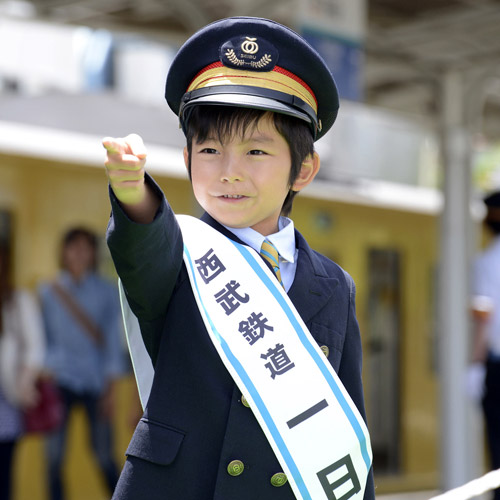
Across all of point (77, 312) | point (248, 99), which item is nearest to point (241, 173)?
point (248, 99)

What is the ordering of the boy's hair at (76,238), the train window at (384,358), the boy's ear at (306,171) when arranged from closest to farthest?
1. the boy's ear at (306,171)
2. the boy's hair at (76,238)
3. the train window at (384,358)

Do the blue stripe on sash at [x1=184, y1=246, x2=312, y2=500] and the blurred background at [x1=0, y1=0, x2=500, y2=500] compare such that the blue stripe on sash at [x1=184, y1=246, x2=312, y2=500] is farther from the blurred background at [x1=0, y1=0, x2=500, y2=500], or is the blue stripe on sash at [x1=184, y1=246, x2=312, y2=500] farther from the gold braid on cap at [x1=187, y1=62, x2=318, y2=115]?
the blurred background at [x1=0, y1=0, x2=500, y2=500]

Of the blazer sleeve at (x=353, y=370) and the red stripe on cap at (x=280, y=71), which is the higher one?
the red stripe on cap at (x=280, y=71)

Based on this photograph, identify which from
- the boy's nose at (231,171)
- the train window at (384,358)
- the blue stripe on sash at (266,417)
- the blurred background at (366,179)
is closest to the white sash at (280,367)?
the blue stripe on sash at (266,417)

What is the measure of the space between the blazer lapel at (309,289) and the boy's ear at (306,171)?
0.48 ft

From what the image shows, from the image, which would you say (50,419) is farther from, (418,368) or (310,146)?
(418,368)

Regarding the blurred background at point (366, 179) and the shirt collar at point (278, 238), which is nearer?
the shirt collar at point (278, 238)

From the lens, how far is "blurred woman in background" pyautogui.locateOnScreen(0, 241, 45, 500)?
5.03 metres

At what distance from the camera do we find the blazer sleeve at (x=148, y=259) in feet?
5.26

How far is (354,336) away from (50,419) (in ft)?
13.9

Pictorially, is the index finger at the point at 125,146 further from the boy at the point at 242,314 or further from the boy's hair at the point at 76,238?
the boy's hair at the point at 76,238

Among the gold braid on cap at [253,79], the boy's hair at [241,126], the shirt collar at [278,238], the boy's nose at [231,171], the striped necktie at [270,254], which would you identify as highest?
the gold braid on cap at [253,79]

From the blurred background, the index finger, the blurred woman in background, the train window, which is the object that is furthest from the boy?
the train window

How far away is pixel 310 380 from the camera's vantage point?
5.96 ft
